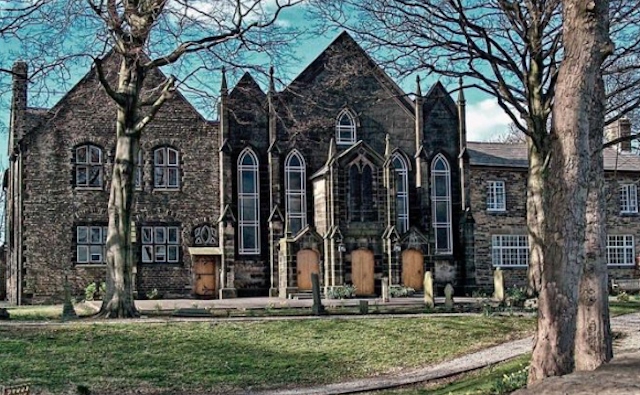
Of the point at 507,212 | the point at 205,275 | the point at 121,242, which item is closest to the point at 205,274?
the point at 205,275

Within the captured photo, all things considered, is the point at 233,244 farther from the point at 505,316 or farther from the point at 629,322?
the point at 629,322

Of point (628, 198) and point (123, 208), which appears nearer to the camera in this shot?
point (123, 208)

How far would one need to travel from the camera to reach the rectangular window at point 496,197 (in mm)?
46250

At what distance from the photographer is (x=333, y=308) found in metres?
28.7

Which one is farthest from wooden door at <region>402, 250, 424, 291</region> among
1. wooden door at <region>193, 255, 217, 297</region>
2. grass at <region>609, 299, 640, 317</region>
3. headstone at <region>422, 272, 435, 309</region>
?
grass at <region>609, 299, 640, 317</region>

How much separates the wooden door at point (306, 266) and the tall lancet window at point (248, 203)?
2.39 metres

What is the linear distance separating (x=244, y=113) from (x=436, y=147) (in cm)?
997

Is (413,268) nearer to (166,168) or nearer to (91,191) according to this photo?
(166,168)

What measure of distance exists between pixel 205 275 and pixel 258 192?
471 centimetres

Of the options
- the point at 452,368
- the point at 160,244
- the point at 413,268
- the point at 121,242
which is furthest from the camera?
the point at 413,268

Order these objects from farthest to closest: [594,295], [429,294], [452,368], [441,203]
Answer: [441,203] → [429,294] → [452,368] → [594,295]

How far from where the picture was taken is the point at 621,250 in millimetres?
47781

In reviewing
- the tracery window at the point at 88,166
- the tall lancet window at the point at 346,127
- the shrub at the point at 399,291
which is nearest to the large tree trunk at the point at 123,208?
the tracery window at the point at 88,166

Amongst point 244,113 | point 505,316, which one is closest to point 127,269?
point 505,316
